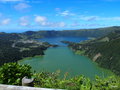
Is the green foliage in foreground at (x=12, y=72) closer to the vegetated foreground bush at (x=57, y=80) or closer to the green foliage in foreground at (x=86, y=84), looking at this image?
the vegetated foreground bush at (x=57, y=80)

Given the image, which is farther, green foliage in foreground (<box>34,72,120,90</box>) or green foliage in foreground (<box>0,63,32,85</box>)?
green foliage in foreground (<box>0,63,32,85</box>)

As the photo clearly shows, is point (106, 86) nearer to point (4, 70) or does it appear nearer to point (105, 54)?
point (4, 70)

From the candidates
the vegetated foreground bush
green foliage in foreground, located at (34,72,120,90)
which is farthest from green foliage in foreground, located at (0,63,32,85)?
green foliage in foreground, located at (34,72,120,90)

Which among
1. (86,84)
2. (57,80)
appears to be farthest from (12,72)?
(86,84)

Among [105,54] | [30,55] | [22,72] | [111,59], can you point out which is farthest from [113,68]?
[22,72]

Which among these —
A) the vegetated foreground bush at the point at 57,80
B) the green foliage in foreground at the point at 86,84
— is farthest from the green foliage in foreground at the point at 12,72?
the green foliage in foreground at the point at 86,84

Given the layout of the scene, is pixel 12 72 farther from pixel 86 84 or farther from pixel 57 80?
pixel 86 84

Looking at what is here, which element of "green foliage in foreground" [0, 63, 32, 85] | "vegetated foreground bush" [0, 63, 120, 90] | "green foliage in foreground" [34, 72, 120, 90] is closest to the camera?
"green foliage in foreground" [34, 72, 120, 90]

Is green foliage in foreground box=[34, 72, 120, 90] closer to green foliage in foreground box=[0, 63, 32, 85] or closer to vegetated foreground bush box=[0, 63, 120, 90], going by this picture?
vegetated foreground bush box=[0, 63, 120, 90]
